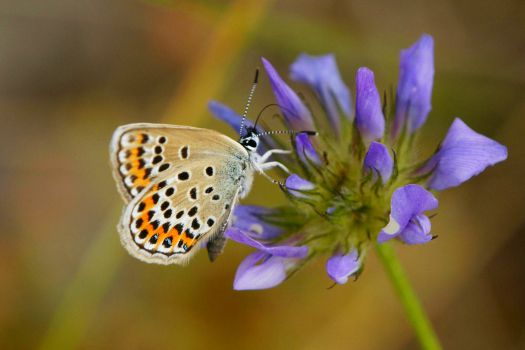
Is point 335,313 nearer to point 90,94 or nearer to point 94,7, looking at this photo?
point 90,94

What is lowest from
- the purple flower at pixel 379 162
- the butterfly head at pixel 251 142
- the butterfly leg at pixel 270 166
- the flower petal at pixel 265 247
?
the flower petal at pixel 265 247

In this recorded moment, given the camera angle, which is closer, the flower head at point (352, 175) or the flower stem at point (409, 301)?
the flower head at point (352, 175)

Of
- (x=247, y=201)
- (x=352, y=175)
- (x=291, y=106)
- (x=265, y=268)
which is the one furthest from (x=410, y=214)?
(x=247, y=201)

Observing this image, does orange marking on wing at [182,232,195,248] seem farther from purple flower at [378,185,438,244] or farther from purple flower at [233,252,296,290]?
purple flower at [378,185,438,244]

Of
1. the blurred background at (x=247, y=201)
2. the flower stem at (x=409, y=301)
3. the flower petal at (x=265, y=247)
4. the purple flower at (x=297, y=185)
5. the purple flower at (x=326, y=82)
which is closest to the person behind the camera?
the flower petal at (x=265, y=247)

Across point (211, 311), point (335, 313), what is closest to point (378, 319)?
point (335, 313)

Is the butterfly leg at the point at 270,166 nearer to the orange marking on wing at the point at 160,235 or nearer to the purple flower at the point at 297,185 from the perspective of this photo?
the purple flower at the point at 297,185

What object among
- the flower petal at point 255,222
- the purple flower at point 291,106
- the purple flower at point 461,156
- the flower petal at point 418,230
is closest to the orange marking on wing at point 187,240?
the flower petal at point 255,222
